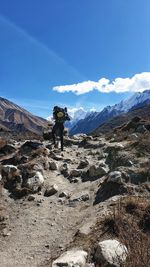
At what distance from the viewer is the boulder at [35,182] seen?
52.1 feet

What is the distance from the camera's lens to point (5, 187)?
16.3 m

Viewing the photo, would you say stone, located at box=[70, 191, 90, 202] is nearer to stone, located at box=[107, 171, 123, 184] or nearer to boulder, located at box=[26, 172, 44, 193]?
stone, located at box=[107, 171, 123, 184]

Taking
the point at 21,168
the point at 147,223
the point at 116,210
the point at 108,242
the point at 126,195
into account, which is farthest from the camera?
the point at 21,168

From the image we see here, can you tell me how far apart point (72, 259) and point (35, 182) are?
7514 millimetres

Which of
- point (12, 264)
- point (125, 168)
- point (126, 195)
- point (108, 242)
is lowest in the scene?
point (12, 264)

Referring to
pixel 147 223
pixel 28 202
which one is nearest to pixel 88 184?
pixel 28 202

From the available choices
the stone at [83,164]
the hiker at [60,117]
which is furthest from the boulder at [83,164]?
the hiker at [60,117]

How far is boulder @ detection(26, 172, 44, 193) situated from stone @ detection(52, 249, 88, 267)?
6.58 metres

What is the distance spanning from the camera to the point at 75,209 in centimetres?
1377

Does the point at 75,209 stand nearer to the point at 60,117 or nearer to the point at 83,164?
the point at 83,164

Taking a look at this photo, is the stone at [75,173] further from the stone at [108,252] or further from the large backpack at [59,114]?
the stone at [108,252]

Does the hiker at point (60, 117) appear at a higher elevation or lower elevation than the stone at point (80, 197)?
higher

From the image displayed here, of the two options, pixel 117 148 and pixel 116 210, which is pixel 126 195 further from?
pixel 117 148

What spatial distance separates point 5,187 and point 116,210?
21.8 feet
